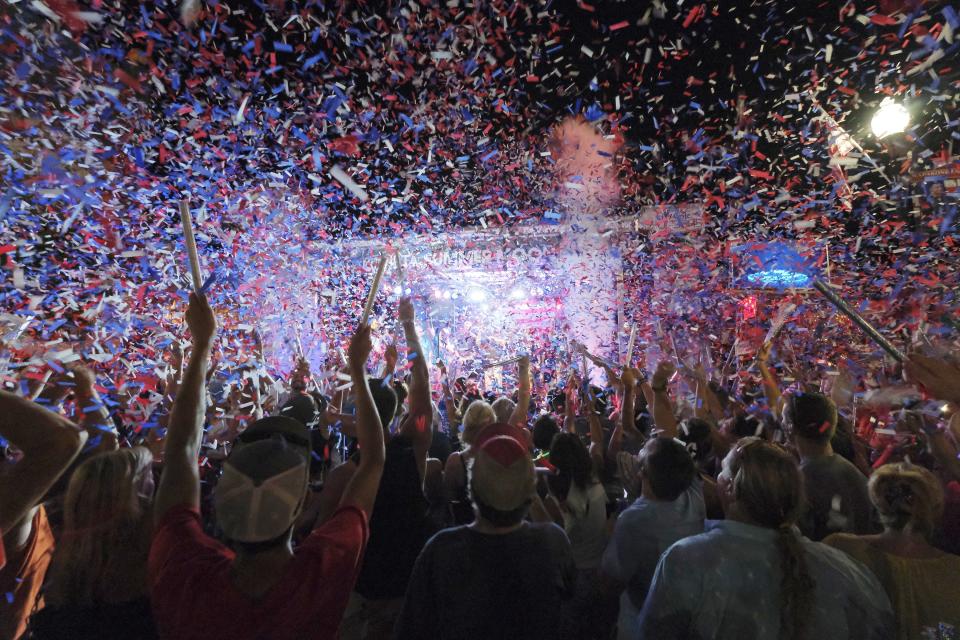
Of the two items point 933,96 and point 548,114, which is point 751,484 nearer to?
point 548,114

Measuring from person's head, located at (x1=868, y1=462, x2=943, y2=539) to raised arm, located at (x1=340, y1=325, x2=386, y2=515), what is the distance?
6.57ft

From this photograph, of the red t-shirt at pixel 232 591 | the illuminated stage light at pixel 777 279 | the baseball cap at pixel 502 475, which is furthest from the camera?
the illuminated stage light at pixel 777 279

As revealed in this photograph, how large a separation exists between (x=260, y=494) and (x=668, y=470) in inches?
70.2

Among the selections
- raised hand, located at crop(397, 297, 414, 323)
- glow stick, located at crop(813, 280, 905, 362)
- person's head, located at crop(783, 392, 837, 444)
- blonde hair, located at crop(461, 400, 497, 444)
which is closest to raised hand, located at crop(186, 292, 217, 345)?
raised hand, located at crop(397, 297, 414, 323)

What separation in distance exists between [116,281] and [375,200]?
29.5 ft

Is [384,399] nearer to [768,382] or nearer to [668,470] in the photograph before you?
[668,470]

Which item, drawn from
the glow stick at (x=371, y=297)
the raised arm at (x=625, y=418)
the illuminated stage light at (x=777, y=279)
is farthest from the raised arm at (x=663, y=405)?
the illuminated stage light at (x=777, y=279)

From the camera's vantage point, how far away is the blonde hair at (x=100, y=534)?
1.64m

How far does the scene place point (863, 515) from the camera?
→ 265cm

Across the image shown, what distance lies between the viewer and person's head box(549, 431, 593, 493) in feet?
9.49

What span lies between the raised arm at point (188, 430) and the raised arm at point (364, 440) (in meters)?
0.47

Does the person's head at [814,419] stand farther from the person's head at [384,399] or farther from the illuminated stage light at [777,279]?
the illuminated stage light at [777,279]

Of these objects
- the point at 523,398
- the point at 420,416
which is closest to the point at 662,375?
the point at 523,398

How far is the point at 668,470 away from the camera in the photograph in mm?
2314
